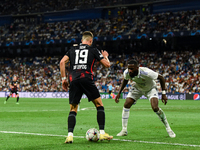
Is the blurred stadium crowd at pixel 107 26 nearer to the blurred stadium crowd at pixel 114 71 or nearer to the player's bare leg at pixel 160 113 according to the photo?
the blurred stadium crowd at pixel 114 71

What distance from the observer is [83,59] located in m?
7.59

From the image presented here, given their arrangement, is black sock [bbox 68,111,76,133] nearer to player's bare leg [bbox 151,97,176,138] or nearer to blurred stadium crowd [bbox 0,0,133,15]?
player's bare leg [bbox 151,97,176,138]

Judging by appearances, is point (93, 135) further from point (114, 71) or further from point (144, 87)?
point (114, 71)

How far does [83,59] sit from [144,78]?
2.12 m

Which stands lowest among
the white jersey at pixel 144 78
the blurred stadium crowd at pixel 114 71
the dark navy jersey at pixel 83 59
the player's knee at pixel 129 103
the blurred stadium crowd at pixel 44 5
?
the blurred stadium crowd at pixel 114 71

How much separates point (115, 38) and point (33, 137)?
3990cm

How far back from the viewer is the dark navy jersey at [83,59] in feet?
24.8

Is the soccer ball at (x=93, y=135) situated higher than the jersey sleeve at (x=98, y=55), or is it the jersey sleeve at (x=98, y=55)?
the jersey sleeve at (x=98, y=55)

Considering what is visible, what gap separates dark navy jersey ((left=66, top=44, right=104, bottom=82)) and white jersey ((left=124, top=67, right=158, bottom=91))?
156 cm

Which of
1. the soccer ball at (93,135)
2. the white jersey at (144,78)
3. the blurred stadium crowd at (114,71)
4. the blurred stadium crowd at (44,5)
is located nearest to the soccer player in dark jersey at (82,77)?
the soccer ball at (93,135)

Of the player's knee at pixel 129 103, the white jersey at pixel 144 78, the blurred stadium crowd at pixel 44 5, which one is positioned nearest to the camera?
the white jersey at pixel 144 78

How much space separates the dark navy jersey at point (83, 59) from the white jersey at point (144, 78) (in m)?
1.56

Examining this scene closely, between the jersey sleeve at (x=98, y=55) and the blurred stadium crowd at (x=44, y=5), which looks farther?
the blurred stadium crowd at (x=44, y=5)

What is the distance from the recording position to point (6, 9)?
2483 inches
